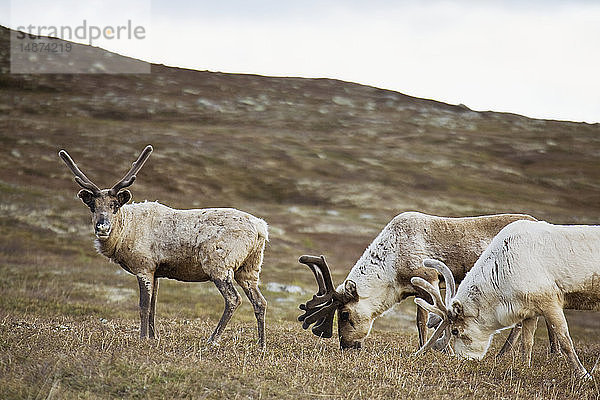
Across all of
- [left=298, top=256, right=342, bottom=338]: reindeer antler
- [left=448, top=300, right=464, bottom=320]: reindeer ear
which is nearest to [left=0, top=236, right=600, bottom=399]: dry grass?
[left=298, top=256, right=342, bottom=338]: reindeer antler

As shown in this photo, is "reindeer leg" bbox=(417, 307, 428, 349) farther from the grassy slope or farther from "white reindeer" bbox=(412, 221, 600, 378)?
"white reindeer" bbox=(412, 221, 600, 378)

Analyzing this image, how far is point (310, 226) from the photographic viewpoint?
139 feet

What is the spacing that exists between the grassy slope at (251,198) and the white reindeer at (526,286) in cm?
55

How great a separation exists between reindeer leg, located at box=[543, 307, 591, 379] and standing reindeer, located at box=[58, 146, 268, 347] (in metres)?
4.58

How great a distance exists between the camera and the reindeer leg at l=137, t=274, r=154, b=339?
1046cm

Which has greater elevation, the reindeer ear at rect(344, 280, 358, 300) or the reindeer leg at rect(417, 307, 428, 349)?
the reindeer ear at rect(344, 280, 358, 300)

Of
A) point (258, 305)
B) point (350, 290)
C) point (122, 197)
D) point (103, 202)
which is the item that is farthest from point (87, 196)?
point (350, 290)

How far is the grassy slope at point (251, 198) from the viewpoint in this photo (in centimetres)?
782

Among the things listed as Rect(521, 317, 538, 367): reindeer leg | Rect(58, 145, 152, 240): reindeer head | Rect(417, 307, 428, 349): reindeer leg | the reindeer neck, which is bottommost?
Rect(417, 307, 428, 349): reindeer leg

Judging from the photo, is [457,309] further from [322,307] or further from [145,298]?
[145,298]

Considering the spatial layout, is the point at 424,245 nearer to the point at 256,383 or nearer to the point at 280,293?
the point at 256,383

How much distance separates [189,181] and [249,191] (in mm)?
4832

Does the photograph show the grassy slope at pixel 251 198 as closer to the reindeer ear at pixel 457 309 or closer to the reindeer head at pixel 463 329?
the reindeer head at pixel 463 329

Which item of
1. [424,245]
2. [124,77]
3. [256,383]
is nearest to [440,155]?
[124,77]
